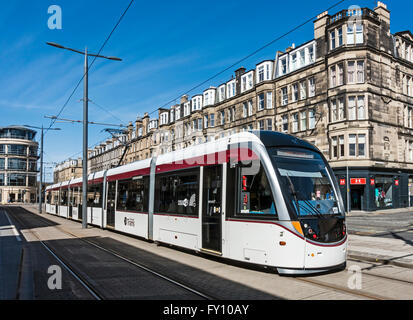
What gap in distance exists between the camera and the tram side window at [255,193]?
7434 millimetres

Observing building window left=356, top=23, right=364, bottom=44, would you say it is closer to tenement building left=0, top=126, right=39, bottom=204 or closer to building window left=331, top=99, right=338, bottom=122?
building window left=331, top=99, right=338, bottom=122

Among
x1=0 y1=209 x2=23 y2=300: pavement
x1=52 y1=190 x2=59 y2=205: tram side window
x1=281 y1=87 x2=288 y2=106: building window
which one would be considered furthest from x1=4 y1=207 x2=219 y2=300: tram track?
x1=281 y1=87 x2=288 y2=106: building window

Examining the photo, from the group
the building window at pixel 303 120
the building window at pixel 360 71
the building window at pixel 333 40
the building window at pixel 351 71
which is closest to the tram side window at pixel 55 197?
the building window at pixel 303 120

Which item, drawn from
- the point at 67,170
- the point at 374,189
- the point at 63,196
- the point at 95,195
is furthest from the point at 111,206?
the point at 67,170

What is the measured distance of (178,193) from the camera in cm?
1068

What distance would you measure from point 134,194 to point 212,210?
233 inches

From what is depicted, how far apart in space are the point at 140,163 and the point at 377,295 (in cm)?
989

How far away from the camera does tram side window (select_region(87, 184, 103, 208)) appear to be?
734 inches

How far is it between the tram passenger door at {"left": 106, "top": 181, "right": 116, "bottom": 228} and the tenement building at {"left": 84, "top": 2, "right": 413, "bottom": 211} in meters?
21.4

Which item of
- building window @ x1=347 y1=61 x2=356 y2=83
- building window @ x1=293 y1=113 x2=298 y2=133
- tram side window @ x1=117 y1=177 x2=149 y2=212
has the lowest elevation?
tram side window @ x1=117 y1=177 x2=149 y2=212

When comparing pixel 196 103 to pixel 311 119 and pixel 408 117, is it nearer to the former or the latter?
pixel 311 119
